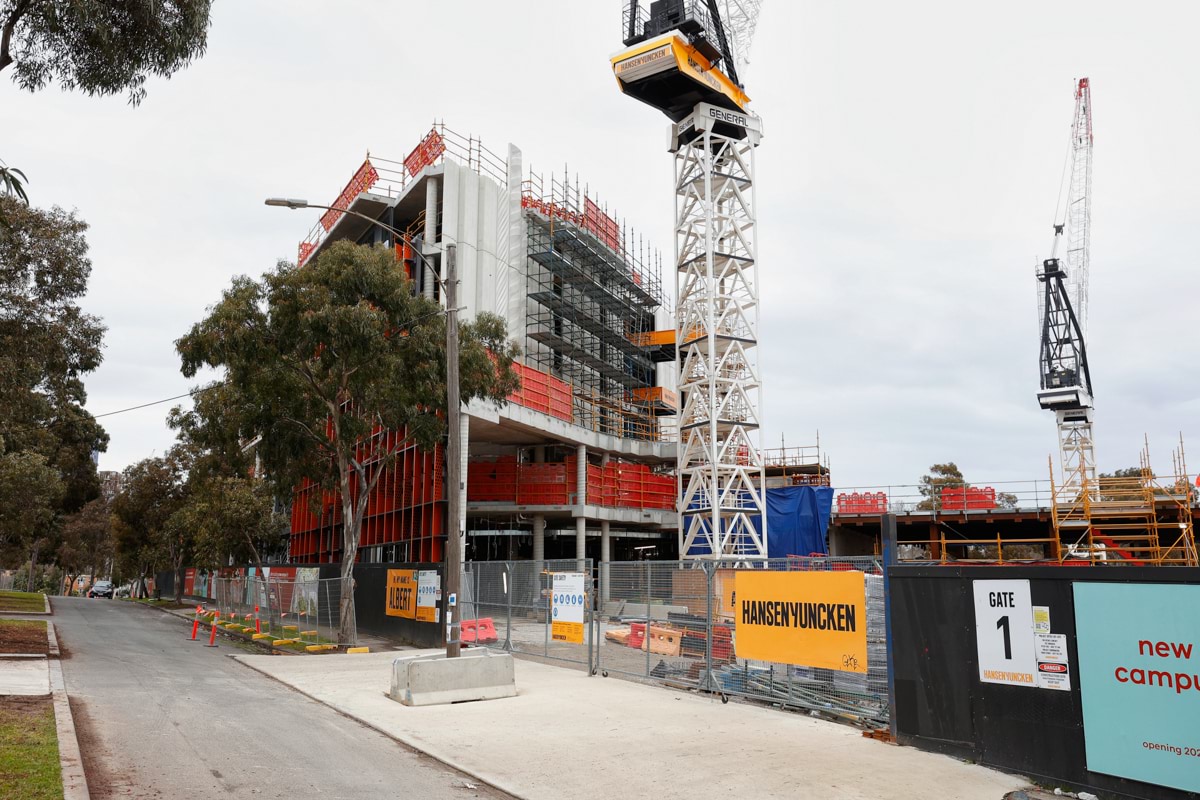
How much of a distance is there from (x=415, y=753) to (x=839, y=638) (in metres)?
5.66

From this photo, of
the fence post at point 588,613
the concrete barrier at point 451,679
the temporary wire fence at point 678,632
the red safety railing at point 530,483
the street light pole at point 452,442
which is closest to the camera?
the temporary wire fence at point 678,632

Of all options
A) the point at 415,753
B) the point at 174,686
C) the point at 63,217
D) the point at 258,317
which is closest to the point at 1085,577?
the point at 415,753

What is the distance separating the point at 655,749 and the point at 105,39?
12.3 m

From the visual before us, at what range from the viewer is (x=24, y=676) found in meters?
15.3

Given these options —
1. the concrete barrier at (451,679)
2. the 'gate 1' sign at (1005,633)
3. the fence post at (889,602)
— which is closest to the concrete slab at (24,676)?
the concrete barrier at (451,679)

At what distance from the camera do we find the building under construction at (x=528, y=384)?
38000mm

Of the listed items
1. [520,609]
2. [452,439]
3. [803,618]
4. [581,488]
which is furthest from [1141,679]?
[581,488]

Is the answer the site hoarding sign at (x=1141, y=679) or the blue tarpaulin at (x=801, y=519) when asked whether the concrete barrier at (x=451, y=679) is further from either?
the blue tarpaulin at (x=801, y=519)

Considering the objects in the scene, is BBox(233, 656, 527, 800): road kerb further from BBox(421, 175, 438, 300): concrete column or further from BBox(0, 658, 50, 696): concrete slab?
BBox(421, 175, 438, 300): concrete column

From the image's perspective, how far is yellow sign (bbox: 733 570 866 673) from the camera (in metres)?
11.3

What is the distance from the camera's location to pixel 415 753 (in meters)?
10.1

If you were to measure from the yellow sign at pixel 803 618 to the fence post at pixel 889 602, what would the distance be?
1.67 ft

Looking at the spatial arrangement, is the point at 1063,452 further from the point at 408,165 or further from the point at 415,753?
the point at 415,753

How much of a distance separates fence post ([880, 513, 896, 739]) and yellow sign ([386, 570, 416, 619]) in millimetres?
17044
